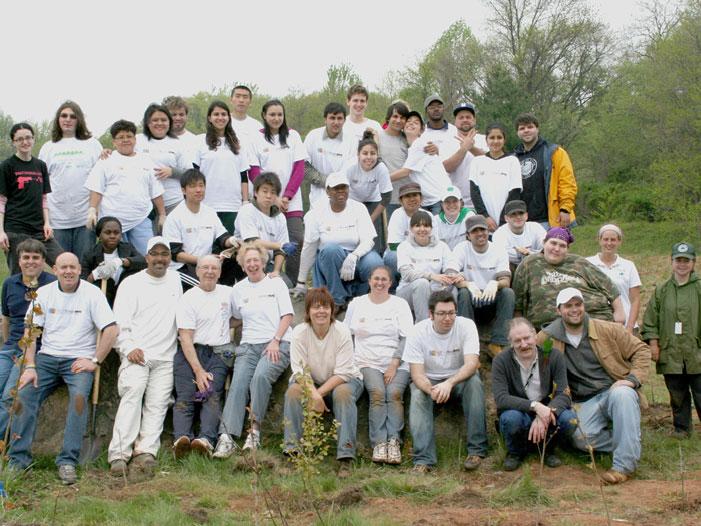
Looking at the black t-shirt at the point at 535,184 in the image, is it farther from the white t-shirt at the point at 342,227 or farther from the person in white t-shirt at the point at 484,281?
the white t-shirt at the point at 342,227

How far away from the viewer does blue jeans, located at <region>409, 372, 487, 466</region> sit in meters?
6.27

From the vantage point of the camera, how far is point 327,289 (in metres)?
7.81

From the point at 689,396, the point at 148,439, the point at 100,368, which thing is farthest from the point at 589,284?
the point at 100,368

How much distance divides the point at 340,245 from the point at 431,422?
274cm

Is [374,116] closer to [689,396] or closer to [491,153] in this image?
[491,153]

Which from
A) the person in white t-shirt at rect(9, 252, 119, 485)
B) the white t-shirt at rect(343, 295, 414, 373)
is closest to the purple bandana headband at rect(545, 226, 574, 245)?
the white t-shirt at rect(343, 295, 414, 373)

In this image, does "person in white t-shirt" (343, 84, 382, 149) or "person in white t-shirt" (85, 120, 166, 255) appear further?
"person in white t-shirt" (343, 84, 382, 149)

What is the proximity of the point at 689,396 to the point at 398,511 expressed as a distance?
12.1 ft

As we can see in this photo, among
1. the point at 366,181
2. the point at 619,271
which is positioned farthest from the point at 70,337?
the point at 619,271

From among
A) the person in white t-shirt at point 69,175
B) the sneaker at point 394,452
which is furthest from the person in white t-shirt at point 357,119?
the sneaker at point 394,452

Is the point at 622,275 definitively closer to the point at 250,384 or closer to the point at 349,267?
the point at 349,267

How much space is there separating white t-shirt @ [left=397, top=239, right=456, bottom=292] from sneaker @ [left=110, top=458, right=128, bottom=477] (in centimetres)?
336

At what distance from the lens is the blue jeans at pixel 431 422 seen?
6.27 m

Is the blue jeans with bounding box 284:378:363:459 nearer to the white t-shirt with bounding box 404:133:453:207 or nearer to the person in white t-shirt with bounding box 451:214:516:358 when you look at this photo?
the person in white t-shirt with bounding box 451:214:516:358
